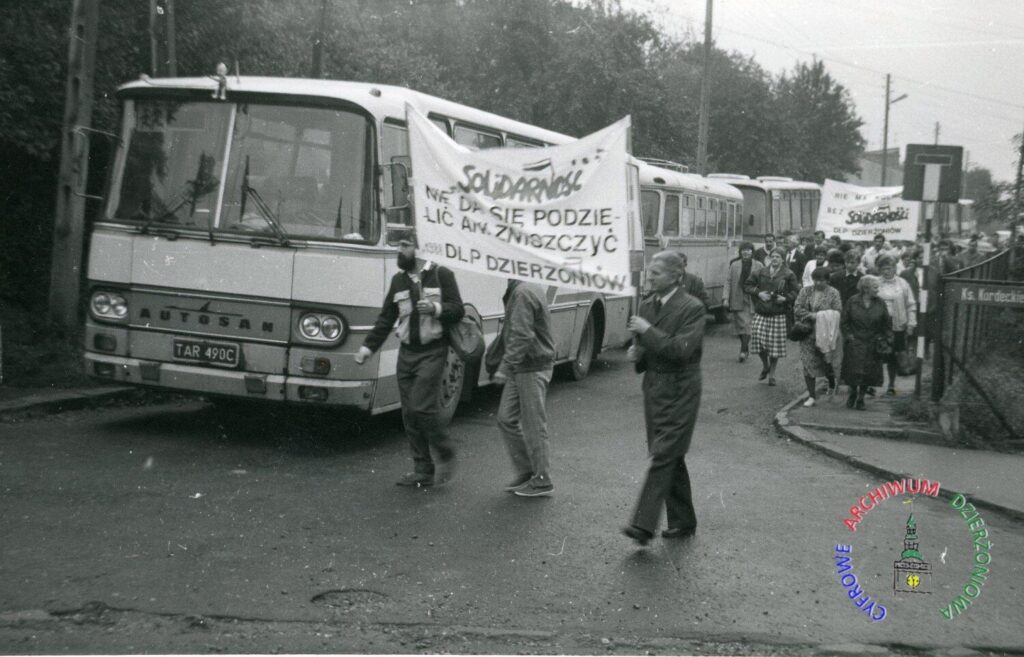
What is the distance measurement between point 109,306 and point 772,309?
28.2ft

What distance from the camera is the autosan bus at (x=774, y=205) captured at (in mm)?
32344

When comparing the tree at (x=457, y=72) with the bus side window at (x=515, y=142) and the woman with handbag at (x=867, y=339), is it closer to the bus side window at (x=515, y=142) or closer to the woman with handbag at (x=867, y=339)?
the bus side window at (x=515, y=142)

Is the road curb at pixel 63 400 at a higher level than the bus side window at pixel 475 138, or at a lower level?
lower

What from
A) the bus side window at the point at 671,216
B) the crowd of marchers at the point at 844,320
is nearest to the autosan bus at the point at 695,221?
the bus side window at the point at 671,216

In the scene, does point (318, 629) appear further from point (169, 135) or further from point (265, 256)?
point (169, 135)

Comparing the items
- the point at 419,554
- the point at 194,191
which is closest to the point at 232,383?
the point at 194,191

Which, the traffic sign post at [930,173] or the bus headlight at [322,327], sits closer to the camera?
the bus headlight at [322,327]

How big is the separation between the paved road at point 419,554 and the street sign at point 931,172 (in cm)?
345

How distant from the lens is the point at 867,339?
40.6 ft

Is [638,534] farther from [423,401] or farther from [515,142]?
[515,142]

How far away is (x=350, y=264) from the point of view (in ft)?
28.4

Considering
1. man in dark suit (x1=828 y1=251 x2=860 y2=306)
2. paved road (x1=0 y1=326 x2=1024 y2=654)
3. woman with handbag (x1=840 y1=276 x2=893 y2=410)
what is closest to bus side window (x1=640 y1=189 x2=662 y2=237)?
man in dark suit (x1=828 y1=251 x2=860 y2=306)

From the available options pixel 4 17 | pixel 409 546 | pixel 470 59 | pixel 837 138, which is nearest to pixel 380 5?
pixel 470 59

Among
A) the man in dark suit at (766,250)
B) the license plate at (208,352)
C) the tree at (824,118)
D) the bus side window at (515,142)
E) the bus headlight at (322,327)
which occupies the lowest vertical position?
the license plate at (208,352)
